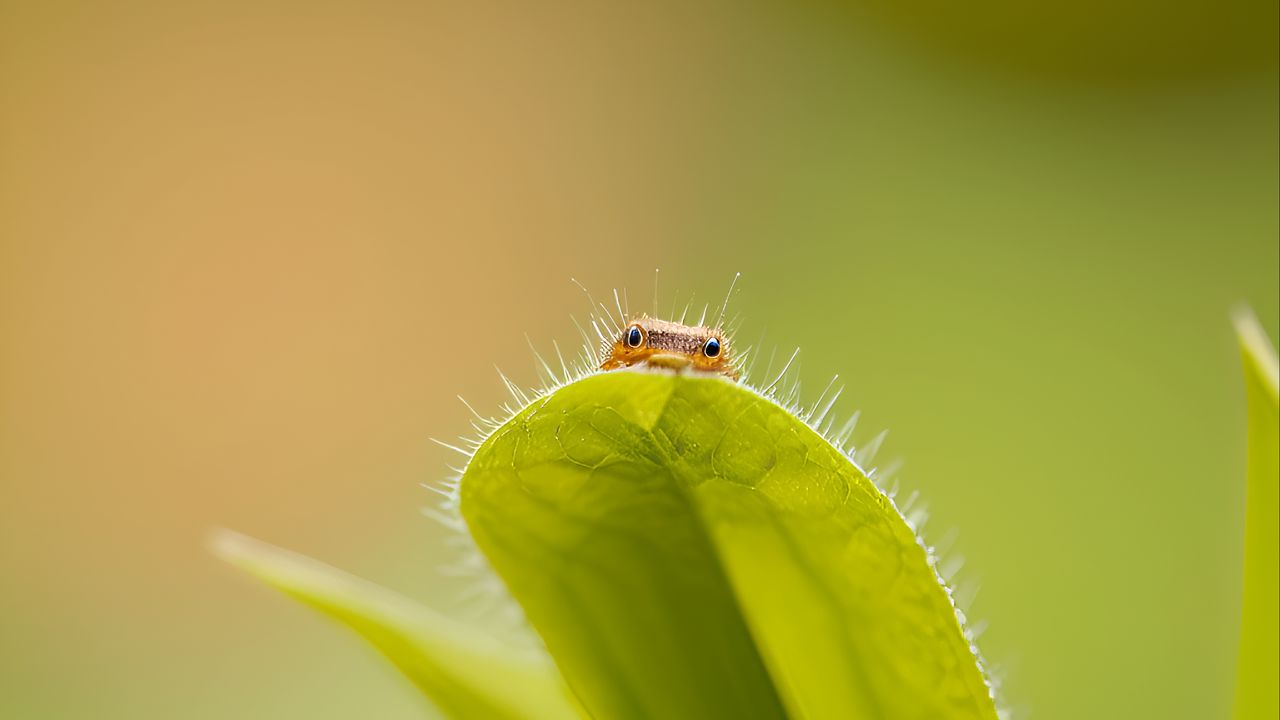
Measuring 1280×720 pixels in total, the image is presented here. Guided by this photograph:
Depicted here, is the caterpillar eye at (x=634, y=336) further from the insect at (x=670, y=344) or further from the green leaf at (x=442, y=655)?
the green leaf at (x=442, y=655)

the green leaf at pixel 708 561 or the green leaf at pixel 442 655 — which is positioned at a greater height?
the green leaf at pixel 708 561

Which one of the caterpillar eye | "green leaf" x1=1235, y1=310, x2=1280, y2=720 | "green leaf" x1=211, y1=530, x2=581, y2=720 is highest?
"green leaf" x1=1235, y1=310, x2=1280, y2=720

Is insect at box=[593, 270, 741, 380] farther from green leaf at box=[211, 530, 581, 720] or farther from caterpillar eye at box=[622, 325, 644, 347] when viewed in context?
green leaf at box=[211, 530, 581, 720]

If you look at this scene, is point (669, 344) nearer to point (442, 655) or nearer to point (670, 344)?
point (670, 344)

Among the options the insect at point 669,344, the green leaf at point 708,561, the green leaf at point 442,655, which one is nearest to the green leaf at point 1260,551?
the green leaf at point 708,561

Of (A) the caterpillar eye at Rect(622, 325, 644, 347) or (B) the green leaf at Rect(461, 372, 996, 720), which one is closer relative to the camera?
(B) the green leaf at Rect(461, 372, 996, 720)

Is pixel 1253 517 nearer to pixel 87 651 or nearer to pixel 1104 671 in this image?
pixel 1104 671

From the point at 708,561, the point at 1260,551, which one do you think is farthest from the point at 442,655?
the point at 1260,551

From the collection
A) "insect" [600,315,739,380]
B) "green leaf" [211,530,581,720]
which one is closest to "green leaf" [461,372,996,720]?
"green leaf" [211,530,581,720]
